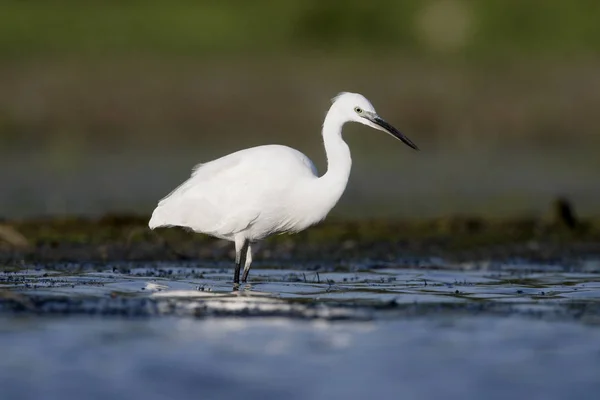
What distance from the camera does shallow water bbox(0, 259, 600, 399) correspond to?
7.44 metres

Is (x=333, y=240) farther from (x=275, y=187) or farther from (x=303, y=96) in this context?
(x=303, y=96)

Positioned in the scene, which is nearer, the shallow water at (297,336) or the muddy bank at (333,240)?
the shallow water at (297,336)

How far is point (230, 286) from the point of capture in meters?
11.1

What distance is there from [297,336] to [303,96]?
19129 millimetres

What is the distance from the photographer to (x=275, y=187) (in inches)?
439

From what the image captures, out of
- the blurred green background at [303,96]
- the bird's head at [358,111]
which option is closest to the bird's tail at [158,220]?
the bird's head at [358,111]

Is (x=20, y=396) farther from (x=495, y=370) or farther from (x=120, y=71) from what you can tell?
(x=120, y=71)

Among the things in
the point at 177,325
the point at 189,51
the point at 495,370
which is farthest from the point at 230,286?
the point at 189,51

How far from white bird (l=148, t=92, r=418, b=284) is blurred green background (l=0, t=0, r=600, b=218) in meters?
6.32

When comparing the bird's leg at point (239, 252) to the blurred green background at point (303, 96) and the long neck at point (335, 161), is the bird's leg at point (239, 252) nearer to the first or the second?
the long neck at point (335, 161)

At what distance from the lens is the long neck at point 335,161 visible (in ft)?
36.5

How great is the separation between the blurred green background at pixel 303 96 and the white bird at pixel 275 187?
20.7ft

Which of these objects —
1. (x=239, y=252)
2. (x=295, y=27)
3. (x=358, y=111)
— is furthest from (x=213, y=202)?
(x=295, y=27)

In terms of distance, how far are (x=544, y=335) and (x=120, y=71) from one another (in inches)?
824
